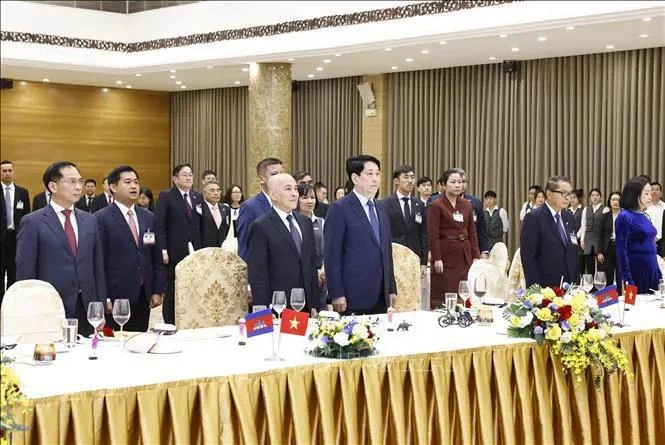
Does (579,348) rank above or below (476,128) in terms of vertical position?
below

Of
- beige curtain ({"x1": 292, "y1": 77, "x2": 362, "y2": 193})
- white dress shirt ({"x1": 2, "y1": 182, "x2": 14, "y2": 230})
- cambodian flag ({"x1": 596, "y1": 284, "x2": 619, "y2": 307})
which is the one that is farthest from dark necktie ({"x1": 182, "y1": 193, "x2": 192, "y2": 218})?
beige curtain ({"x1": 292, "y1": 77, "x2": 362, "y2": 193})

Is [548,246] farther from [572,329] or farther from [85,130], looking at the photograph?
[85,130]

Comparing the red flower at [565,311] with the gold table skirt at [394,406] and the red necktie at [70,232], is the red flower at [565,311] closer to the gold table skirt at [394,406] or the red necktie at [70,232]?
the gold table skirt at [394,406]

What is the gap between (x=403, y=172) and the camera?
9.19 metres

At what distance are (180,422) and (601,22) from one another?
923 cm

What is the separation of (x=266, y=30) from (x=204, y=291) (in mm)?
10402

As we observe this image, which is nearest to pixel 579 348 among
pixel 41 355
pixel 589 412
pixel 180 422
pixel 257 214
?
pixel 589 412

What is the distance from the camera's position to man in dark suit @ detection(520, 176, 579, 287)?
24.9ft

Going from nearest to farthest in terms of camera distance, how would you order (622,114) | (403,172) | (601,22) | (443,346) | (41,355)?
(41,355) → (443,346) → (403,172) → (601,22) → (622,114)

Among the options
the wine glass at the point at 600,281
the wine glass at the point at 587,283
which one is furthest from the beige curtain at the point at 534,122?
the wine glass at the point at 587,283

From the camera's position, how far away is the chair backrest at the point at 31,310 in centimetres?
475

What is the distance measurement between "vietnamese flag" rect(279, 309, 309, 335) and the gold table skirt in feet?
0.74

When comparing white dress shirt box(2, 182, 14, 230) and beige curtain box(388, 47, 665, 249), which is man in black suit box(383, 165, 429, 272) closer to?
white dress shirt box(2, 182, 14, 230)

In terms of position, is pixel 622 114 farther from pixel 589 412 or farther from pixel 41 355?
pixel 41 355
